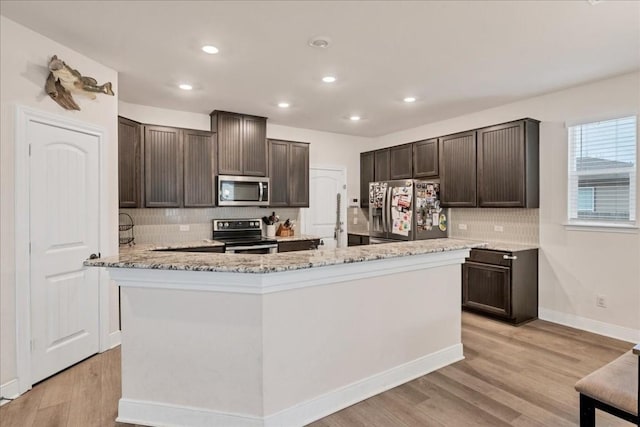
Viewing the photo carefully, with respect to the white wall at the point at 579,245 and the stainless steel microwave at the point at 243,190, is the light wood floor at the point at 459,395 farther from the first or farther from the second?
the stainless steel microwave at the point at 243,190

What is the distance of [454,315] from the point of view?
2922mm

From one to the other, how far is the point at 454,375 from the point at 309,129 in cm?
435

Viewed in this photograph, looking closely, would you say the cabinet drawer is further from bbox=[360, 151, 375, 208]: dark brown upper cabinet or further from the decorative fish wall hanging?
the decorative fish wall hanging

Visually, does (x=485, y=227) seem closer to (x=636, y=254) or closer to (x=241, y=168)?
(x=636, y=254)

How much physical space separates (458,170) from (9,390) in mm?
5039

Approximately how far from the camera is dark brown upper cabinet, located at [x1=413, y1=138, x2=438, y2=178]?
505 centimetres

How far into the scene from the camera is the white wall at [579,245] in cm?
341

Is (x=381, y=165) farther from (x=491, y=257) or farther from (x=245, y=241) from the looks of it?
(x=245, y=241)

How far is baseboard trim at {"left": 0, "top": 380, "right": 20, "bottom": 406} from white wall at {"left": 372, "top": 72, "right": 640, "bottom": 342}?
5101mm

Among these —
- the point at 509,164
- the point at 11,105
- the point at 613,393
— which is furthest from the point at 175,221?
the point at 613,393

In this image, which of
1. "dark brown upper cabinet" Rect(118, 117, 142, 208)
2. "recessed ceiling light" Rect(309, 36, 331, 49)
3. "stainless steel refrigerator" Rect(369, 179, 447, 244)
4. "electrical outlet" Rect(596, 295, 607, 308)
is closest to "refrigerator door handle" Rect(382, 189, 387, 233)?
"stainless steel refrigerator" Rect(369, 179, 447, 244)

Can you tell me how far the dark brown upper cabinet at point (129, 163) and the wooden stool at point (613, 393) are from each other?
4.20 m

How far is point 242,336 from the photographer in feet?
6.45

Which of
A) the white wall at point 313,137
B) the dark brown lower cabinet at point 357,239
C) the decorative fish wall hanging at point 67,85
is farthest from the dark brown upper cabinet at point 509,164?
the decorative fish wall hanging at point 67,85
